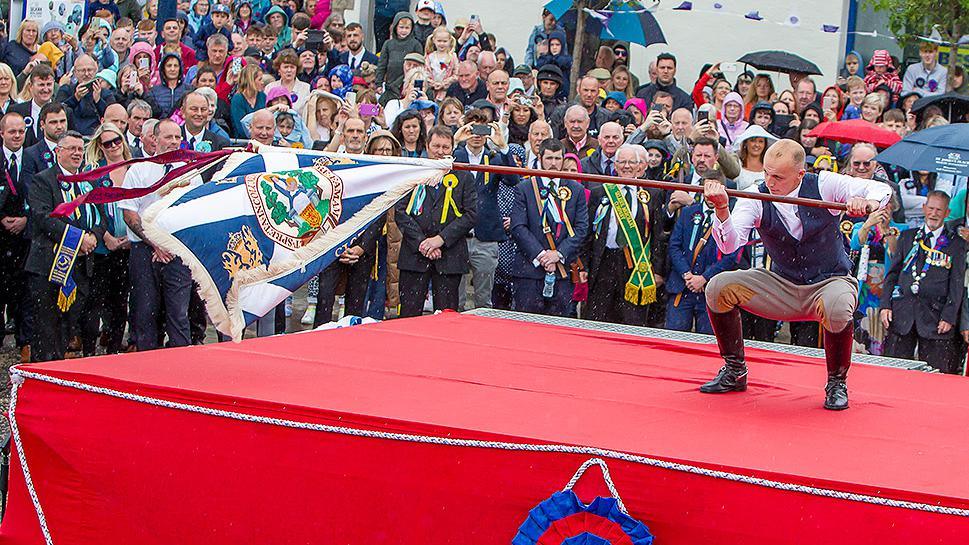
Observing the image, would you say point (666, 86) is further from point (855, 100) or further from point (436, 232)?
point (436, 232)

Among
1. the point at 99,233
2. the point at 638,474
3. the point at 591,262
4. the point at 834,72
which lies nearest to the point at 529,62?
the point at 834,72

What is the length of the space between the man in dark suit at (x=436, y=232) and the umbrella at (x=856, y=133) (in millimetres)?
3318

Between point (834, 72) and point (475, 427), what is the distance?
12.9 metres

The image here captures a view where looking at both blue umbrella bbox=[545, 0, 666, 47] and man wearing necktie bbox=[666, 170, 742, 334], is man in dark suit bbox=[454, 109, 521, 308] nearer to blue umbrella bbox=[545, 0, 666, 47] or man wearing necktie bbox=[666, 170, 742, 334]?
man wearing necktie bbox=[666, 170, 742, 334]

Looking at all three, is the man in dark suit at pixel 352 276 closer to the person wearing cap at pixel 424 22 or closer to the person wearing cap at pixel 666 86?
the person wearing cap at pixel 666 86

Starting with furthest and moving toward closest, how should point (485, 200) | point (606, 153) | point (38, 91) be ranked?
point (38, 91)
point (606, 153)
point (485, 200)

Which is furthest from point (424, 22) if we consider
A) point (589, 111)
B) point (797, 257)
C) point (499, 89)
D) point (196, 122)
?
point (797, 257)

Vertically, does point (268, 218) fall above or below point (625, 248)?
above

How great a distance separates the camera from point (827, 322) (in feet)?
16.7

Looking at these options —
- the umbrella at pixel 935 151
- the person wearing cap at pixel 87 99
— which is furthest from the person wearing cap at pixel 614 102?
the person wearing cap at pixel 87 99

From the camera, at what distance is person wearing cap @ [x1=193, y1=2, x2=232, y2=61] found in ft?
45.4

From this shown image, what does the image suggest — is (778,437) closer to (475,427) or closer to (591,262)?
(475,427)

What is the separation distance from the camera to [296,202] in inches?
215

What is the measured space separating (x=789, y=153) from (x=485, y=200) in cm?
452
